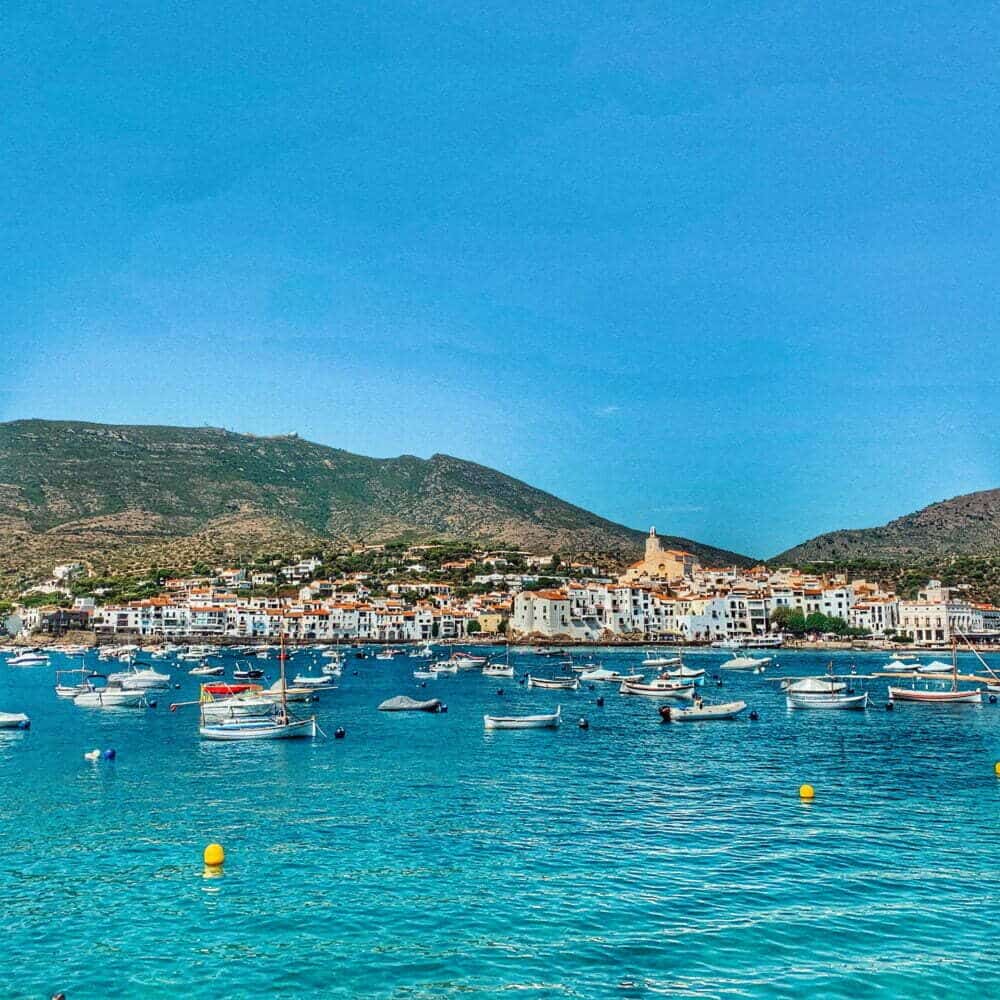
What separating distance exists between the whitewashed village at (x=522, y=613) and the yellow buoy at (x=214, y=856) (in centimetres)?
12579

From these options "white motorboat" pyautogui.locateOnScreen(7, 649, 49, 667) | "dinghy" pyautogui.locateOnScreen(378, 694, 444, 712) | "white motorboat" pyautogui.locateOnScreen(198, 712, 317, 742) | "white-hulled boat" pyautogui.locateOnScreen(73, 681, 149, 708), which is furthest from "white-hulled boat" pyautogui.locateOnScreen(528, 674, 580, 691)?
"white motorboat" pyautogui.locateOnScreen(7, 649, 49, 667)

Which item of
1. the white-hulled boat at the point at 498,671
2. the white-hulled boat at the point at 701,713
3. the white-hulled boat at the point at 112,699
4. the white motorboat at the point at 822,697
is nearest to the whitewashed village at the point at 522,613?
the white-hulled boat at the point at 498,671

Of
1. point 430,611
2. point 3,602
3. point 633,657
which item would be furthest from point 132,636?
point 633,657

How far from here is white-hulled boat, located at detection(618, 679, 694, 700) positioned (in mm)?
65500

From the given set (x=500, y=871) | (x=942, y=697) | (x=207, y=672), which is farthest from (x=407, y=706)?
(x=207, y=672)

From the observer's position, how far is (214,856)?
22062mm

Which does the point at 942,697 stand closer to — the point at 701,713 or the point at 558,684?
the point at 701,713

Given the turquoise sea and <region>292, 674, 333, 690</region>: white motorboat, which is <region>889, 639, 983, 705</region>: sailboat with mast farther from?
<region>292, 674, 333, 690</region>: white motorboat

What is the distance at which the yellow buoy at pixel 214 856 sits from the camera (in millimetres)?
22016

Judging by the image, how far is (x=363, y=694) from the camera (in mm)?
72812

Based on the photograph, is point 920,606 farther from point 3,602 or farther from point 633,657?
point 3,602

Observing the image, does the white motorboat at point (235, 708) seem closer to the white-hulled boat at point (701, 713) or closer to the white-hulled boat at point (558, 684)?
the white-hulled boat at point (701, 713)

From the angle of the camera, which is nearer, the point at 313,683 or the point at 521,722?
the point at 521,722

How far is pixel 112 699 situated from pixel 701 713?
3909 cm
